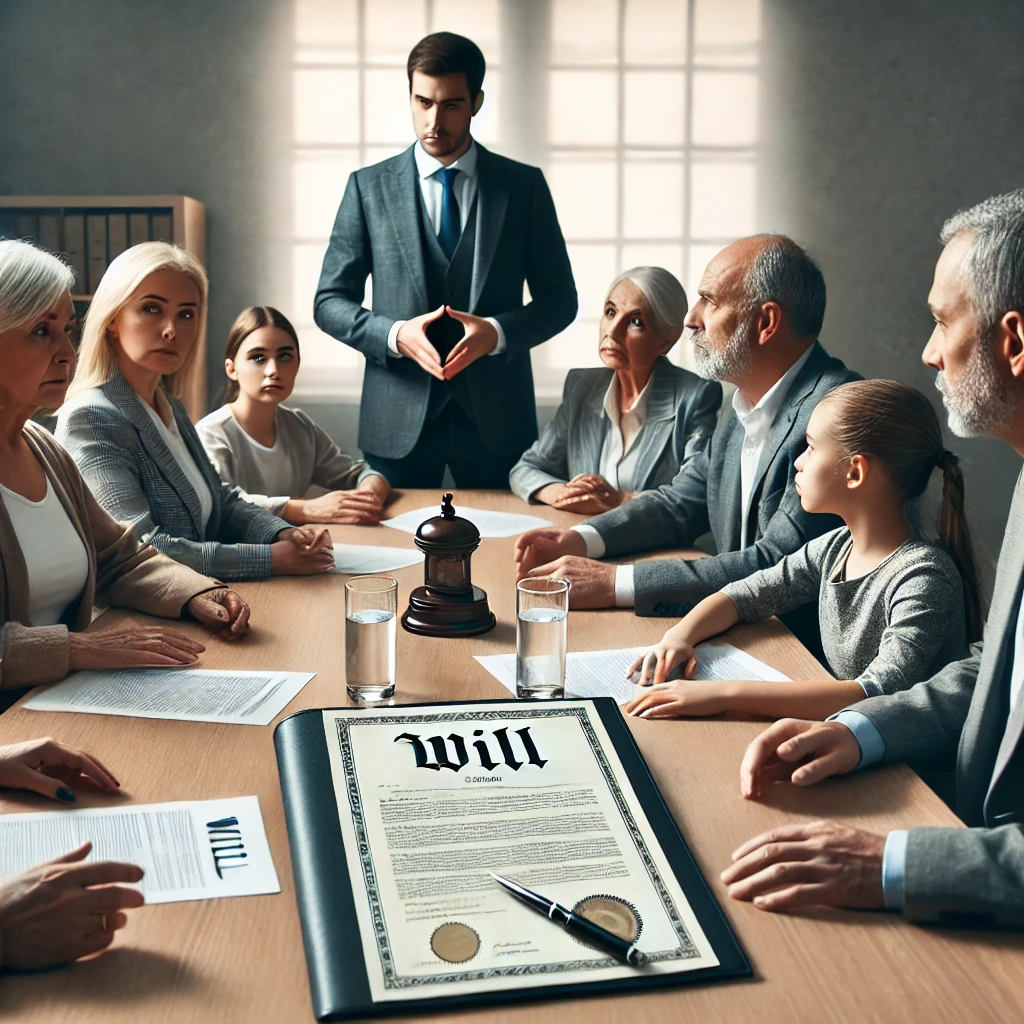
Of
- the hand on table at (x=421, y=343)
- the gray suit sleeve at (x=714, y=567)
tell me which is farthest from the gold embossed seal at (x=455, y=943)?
the hand on table at (x=421, y=343)

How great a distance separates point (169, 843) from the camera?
1.06m

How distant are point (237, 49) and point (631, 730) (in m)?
4.13

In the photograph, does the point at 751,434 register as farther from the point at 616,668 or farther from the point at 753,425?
the point at 616,668

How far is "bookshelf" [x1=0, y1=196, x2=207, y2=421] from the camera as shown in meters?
4.41

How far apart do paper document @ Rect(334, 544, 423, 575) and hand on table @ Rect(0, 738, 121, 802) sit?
940mm

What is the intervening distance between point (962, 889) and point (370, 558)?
1.43 m

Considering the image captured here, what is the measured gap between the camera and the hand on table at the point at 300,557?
2.07 m

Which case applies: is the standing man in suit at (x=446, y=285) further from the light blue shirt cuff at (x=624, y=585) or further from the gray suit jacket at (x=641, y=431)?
the light blue shirt cuff at (x=624, y=585)

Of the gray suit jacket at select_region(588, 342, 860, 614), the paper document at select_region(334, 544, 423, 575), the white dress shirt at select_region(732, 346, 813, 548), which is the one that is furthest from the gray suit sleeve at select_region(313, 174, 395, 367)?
the white dress shirt at select_region(732, 346, 813, 548)

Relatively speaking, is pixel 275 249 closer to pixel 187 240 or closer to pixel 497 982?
pixel 187 240

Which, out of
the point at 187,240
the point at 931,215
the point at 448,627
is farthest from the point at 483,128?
the point at 448,627

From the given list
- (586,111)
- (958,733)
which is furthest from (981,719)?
(586,111)

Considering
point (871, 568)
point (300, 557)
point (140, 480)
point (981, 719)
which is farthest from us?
point (140, 480)

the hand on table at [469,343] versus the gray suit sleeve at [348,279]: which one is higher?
the gray suit sleeve at [348,279]
